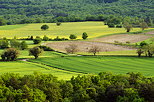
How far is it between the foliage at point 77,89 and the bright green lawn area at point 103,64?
55.3 feet

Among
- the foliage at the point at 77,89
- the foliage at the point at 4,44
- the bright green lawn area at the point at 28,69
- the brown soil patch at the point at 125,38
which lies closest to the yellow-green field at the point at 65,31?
the brown soil patch at the point at 125,38

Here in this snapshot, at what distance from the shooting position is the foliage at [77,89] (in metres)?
54.8

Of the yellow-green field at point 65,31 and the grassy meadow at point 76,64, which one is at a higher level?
the yellow-green field at point 65,31

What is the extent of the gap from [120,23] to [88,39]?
194 ft

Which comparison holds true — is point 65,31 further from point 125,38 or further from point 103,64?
point 103,64

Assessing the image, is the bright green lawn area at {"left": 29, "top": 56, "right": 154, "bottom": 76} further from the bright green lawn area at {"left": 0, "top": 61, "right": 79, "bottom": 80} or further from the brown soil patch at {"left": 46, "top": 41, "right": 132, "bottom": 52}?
the brown soil patch at {"left": 46, "top": 41, "right": 132, "bottom": 52}

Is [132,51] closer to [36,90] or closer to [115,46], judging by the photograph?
[115,46]

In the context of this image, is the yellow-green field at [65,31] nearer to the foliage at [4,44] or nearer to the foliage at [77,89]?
the foliage at [4,44]

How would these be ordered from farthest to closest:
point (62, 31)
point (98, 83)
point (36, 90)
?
point (62, 31), point (98, 83), point (36, 90)

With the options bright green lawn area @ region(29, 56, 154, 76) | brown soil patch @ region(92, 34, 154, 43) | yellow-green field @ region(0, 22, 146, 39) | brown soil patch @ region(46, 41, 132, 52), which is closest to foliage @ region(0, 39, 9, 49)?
brown soil patch @ region(46, 41, 132, 52)

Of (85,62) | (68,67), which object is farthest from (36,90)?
(85,62)

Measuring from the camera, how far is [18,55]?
95562 millimetres

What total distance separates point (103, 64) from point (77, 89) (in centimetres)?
2936

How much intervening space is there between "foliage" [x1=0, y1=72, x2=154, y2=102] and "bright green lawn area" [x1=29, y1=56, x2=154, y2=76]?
16.8 meters
